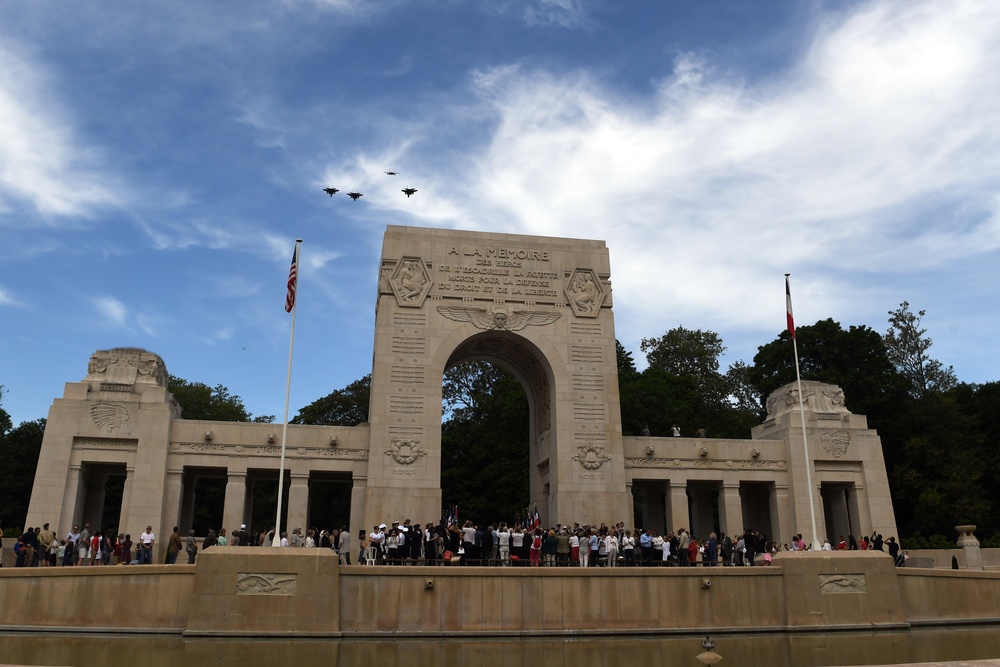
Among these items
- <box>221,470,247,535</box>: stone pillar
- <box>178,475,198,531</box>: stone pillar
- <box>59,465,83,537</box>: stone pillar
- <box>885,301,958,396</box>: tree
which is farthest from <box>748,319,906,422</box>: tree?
<box>59,465,83,537</box>: stone pillar

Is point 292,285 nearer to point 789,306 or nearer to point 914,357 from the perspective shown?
point 789,306

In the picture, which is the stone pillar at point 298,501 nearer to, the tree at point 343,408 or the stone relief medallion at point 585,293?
the stone relief medallion at point 585,293

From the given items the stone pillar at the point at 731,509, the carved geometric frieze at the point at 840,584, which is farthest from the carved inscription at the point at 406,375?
the carved geometric frieze at the point at 840,584

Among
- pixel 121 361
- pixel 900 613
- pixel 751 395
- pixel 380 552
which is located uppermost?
pixel 751 395

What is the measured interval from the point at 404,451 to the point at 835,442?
1870cm

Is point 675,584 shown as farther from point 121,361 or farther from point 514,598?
point 121,361

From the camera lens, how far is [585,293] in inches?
1391

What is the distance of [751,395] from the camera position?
236 ft

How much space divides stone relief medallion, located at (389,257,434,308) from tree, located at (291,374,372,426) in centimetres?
2920

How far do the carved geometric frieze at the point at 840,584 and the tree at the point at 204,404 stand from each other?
49417mm

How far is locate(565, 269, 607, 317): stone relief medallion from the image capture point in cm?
3506

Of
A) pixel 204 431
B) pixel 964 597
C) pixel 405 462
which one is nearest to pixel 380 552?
pixel 405 462

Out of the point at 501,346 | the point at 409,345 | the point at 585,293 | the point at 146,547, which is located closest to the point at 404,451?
the point at 409,345

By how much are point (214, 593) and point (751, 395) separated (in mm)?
59651
